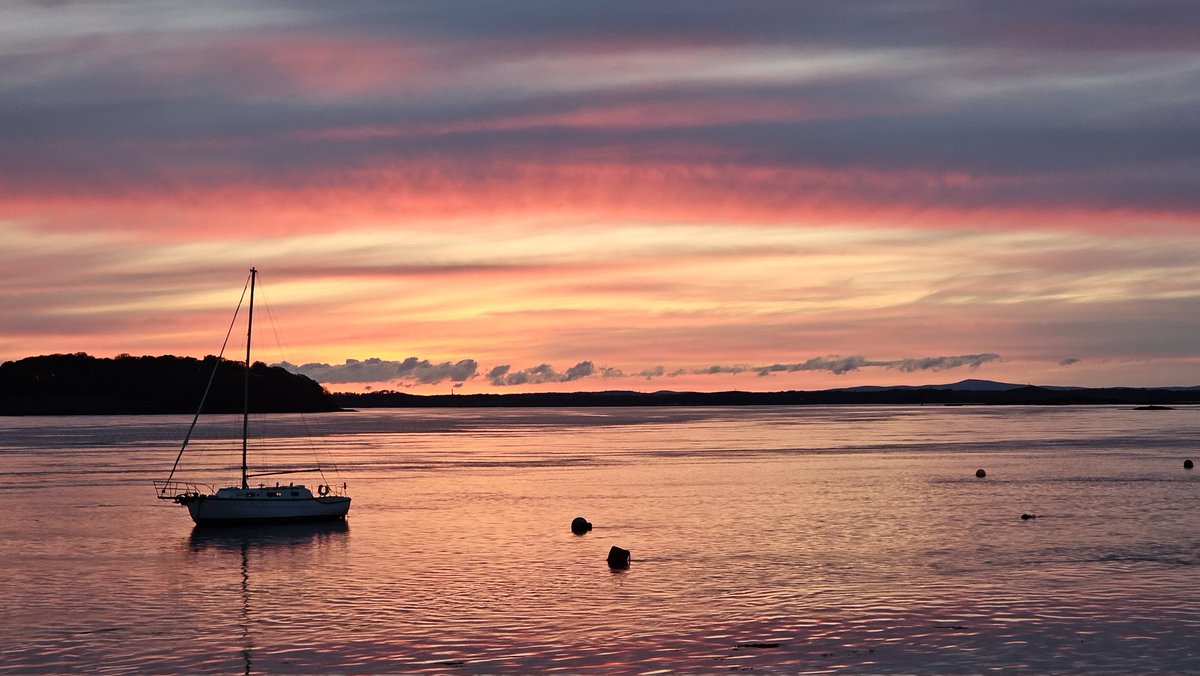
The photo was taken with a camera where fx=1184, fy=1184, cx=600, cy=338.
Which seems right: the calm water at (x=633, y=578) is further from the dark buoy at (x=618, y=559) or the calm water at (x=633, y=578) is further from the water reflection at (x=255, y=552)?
the dark buoy at (x=618, y=559)

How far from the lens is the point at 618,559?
150 ft

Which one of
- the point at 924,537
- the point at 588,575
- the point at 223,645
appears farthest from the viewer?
the point at 924,537

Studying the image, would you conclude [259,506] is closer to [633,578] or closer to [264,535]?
[264,535]

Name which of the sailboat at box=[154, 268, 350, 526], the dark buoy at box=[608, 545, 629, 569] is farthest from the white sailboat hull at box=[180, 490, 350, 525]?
the dark buoy at box=[608, 545, 629, 569]

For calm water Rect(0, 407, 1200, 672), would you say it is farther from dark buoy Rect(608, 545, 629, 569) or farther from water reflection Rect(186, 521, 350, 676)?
dark buoy Rect(608, 545, 629, 569)

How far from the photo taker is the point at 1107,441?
6083 inches

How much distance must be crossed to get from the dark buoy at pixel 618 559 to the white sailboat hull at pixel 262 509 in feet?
75.6

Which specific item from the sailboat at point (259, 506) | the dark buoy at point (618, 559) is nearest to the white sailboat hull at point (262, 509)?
the sailboat at point (259, 506)

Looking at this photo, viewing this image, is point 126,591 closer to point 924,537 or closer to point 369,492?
point 924,537

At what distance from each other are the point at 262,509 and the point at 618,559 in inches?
1056

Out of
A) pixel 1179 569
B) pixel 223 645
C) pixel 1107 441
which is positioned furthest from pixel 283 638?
pixel 1107 441

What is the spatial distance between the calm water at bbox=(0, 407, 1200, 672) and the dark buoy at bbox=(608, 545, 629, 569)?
0.95 metres

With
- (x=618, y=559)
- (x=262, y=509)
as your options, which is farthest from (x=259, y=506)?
(x=618, y=559)

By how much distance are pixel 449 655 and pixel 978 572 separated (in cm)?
2212
